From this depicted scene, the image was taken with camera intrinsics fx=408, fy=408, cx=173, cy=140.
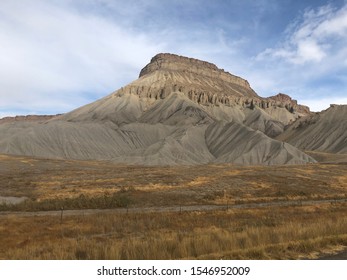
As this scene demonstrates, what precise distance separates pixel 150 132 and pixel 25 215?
145 metres

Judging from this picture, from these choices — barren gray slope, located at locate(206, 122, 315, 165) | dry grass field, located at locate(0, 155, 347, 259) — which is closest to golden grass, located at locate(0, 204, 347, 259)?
dry grass field, located at locate(0, 155, 347, 259)

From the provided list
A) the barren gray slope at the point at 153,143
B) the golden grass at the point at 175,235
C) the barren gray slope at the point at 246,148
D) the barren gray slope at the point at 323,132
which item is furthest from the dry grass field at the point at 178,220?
the barren gray slope at the point at 323,132

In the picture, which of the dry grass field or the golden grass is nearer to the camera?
the golden grass

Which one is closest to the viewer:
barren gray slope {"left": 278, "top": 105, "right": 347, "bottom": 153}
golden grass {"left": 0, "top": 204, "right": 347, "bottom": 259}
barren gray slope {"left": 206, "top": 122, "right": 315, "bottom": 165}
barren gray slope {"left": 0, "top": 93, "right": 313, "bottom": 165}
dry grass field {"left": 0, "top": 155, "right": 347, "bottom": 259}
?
golden grass {"left": 0, "top": 204, "right": 347, "bottom": 259}

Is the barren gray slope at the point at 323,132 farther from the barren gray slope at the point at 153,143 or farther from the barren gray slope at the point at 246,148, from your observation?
the barren gray slope at the point at 153,143

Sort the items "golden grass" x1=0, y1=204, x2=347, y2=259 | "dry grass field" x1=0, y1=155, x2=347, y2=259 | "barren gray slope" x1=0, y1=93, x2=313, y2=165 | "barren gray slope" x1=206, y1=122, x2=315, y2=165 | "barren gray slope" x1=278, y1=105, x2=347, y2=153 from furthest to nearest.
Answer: "barren gray slope" x1=278, y1=105, x2=347, y2=153 → "barren gray slope" x1=0, y1=93, x2=313, y2=165 → "barren gray slope" x1=206, y1=122, x2=315, y2=165 → "dry grass field" x1=0, y1=155, x2=347, y2=259 → "golden grass" x1=0, y1=204, x2=347, y2=259

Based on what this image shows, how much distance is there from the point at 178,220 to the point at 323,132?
149482mm

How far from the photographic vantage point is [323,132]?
537 feet

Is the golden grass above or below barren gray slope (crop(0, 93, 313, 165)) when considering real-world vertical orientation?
below

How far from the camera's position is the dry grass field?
12.2m

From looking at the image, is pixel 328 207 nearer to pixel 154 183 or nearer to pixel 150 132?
pixel 154 183

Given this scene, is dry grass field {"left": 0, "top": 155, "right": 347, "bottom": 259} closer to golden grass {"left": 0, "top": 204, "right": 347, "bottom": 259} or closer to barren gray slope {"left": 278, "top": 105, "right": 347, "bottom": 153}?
golden grass {"left": 0, "top": 204, "right": 347, "bottom": 259}

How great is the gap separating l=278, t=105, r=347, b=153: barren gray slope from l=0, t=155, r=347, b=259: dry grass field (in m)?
87.7

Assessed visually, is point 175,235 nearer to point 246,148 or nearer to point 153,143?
point 246,148
